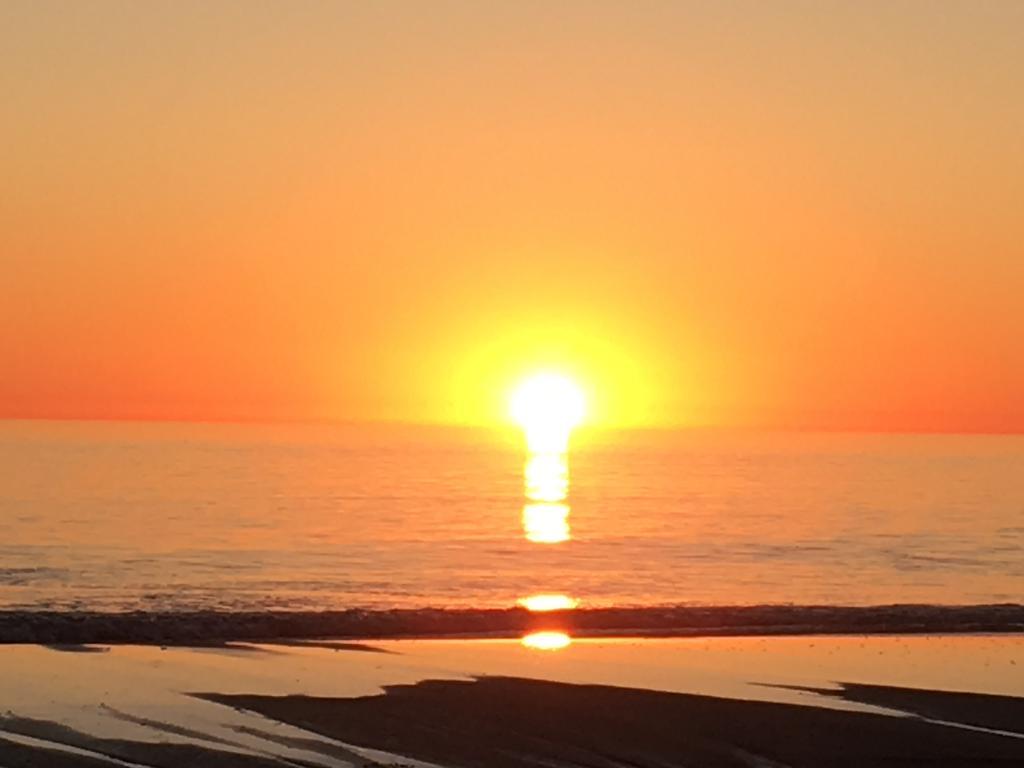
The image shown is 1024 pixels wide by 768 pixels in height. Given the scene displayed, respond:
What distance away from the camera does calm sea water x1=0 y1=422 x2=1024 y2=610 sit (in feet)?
142

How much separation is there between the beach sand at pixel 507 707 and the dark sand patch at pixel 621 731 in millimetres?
39

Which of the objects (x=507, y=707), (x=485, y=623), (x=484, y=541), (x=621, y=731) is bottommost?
(x=621, y=731)

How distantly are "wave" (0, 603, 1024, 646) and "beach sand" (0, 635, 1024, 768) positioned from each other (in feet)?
8.80

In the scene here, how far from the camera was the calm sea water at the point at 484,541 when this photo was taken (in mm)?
43156

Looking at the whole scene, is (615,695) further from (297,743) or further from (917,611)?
(917,611)

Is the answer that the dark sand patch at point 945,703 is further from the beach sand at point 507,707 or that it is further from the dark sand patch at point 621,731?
the dark sand patch at point 621,731

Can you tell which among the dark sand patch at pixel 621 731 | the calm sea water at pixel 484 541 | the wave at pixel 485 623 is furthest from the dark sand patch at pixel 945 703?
the calm sea water at pixel 484 541

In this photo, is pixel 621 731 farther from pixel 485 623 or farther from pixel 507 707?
pixel 485 623

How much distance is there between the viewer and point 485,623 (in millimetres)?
31859

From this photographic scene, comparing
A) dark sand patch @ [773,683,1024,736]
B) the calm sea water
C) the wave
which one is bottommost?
dark sand patch @ [773,683,1024,736]

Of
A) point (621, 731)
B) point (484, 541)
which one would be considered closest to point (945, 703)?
point (621, 731)

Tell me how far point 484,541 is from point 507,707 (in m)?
45.5

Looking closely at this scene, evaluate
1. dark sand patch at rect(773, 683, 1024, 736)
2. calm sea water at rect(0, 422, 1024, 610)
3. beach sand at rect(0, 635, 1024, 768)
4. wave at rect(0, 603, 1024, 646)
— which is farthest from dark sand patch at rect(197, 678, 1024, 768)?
calm sea water at rect(0, 422, 1024, 610)

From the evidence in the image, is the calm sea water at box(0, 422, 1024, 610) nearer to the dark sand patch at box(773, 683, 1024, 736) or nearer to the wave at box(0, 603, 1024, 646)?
the wave at box(0, 603, 1024, 646)
